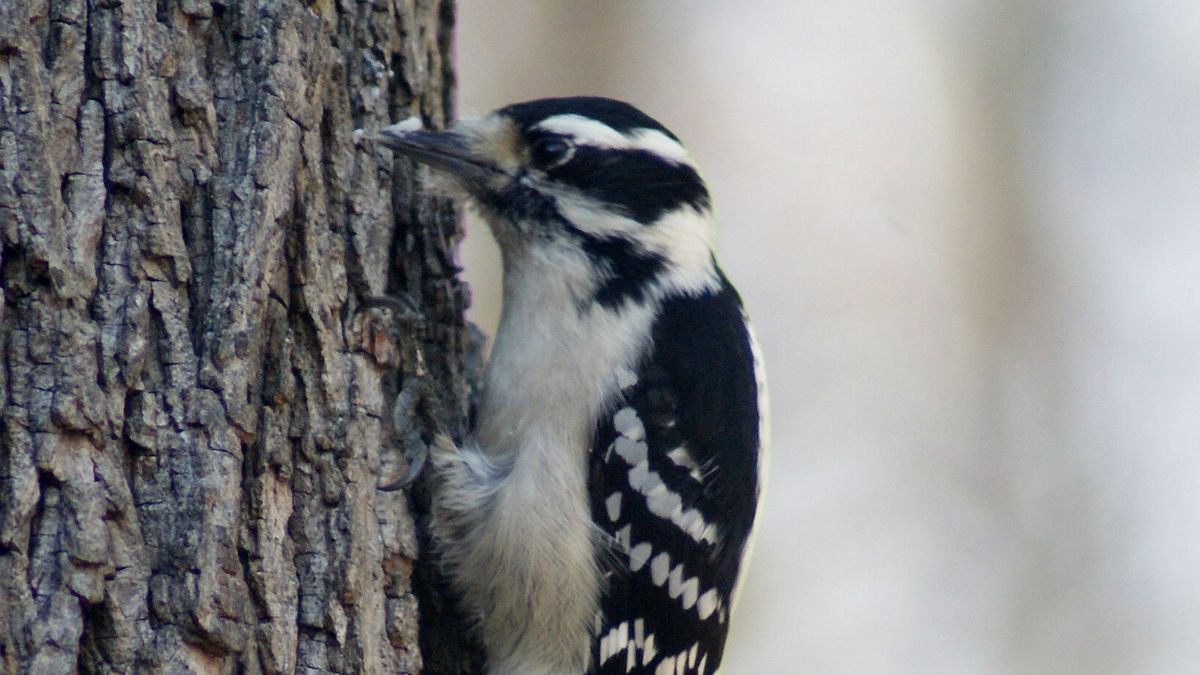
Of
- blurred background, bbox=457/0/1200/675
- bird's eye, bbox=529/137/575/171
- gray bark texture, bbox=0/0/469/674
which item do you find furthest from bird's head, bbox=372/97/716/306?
blurred background, bbox=457/0/1200/675

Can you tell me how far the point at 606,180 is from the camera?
3.43m

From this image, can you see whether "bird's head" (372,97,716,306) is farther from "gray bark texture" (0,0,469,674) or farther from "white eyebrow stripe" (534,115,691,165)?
"gray bark texture" (0,0,469,674)

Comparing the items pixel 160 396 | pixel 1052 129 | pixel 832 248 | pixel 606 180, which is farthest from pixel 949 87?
pixel 160 396

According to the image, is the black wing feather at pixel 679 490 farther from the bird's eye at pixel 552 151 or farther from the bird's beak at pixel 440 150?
the bird's beak at pixel 440 150

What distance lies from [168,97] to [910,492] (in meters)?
6.13

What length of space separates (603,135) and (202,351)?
4.17 ft

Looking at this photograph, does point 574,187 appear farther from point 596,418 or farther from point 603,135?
point 596,418

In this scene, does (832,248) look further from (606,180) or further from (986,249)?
(606,180)

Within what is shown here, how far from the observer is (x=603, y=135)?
3414 mm

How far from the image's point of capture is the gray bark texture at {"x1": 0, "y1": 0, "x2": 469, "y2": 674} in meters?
2.31

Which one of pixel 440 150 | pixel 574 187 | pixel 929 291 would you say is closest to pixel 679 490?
pixel 574 187

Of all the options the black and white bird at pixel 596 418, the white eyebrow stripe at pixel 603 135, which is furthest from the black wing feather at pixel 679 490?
the white eyebrow stripe at pixel 603 135

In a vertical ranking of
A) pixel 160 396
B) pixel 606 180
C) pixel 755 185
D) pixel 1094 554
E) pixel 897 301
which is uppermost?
pixel 606 180

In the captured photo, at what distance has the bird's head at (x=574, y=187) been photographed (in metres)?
3.36
